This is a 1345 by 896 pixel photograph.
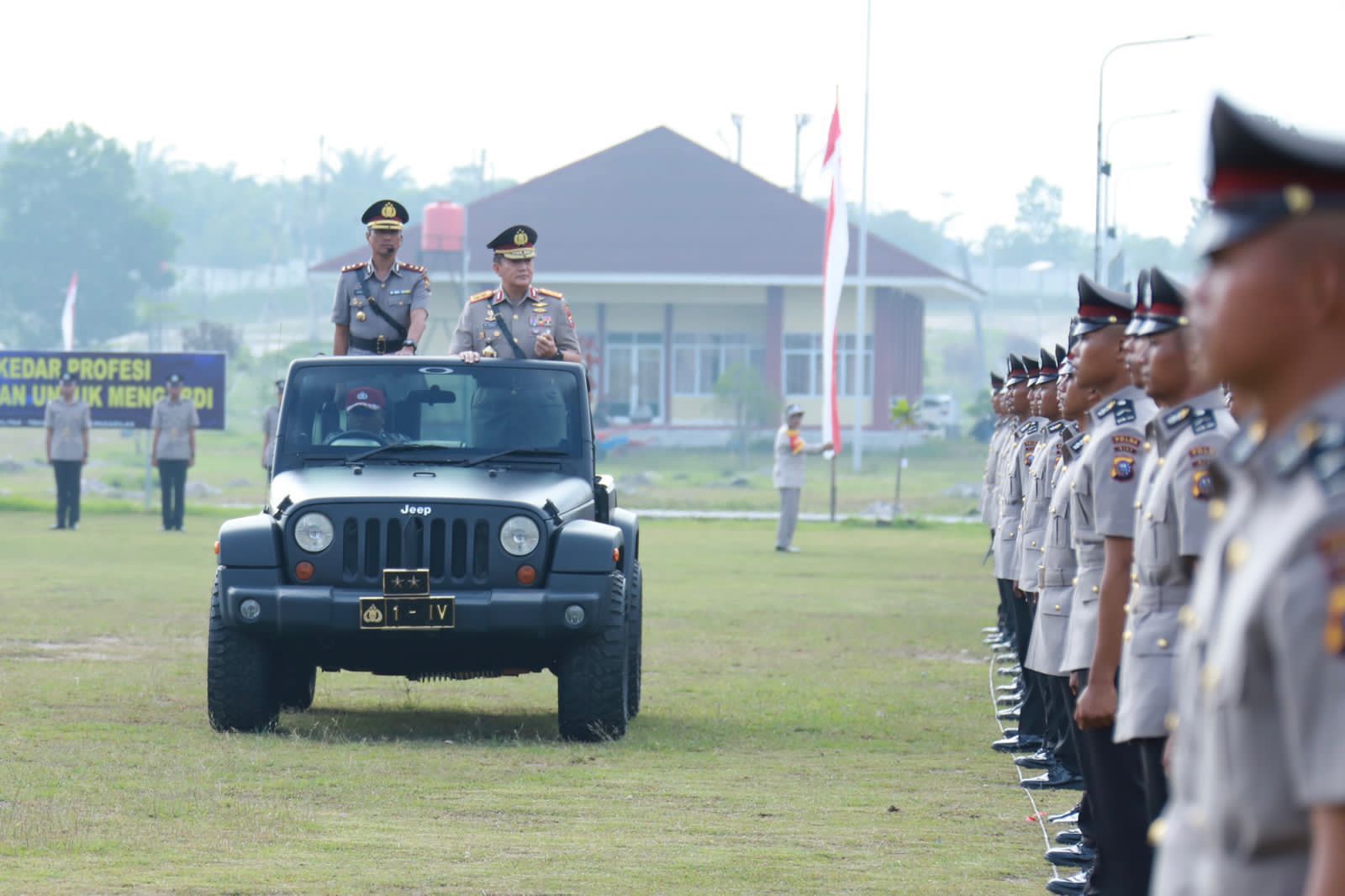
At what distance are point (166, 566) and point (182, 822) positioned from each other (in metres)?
16.0

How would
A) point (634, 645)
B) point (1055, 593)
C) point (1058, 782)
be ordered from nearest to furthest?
1. point (1055, 593)
2. point (1058, 782)
3. point (634, 645)

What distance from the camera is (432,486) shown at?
10.4 m

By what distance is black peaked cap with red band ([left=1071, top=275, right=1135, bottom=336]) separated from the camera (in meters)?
6.76

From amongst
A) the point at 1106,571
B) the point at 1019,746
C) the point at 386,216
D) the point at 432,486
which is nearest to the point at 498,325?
the point at 386,216

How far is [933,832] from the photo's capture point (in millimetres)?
8109

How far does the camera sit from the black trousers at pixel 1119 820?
639cm

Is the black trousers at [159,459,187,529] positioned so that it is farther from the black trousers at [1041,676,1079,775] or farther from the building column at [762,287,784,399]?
the building column at [762,287,784,399]

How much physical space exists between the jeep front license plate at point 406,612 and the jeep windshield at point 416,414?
1227 millimetres

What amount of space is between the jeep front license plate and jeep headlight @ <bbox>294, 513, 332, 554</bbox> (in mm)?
372

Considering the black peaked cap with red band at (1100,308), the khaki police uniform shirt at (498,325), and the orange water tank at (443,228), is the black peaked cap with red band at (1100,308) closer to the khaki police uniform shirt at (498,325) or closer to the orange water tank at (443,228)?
the khaki police uniform shirt at (498,325)

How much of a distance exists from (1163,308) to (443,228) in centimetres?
5263

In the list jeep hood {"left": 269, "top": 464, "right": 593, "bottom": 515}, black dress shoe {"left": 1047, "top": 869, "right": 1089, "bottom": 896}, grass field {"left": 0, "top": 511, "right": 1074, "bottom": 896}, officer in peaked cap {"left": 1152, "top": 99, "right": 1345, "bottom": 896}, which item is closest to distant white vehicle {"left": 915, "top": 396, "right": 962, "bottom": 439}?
grass field {"left": 0, "top": 511, "right": 1074, "bottom": 896}

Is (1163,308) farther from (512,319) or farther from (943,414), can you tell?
(943,414)

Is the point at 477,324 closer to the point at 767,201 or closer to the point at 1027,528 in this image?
the point at 1027,528
